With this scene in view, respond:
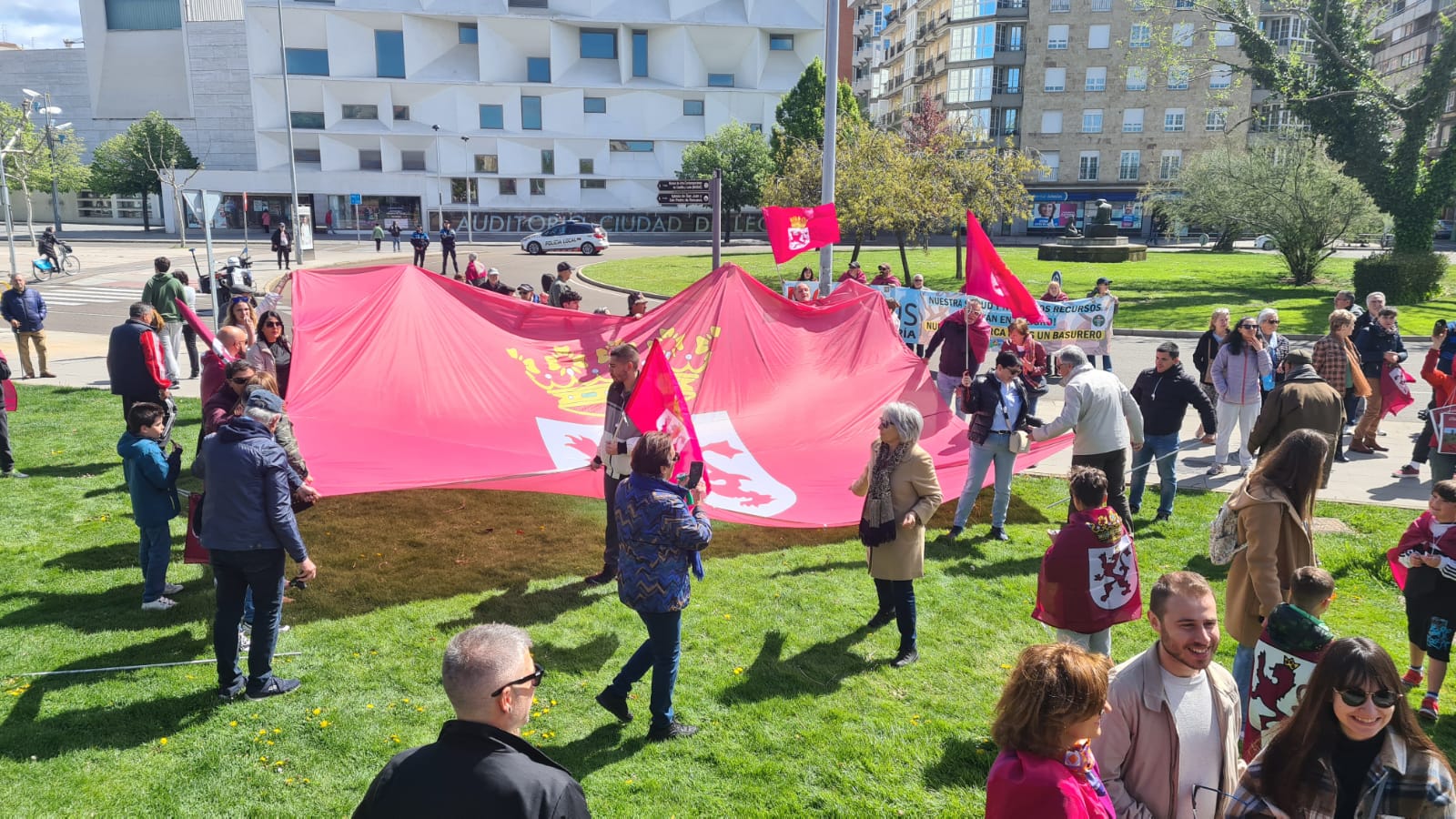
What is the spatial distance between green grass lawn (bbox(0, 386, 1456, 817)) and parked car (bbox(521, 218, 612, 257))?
3611 cm

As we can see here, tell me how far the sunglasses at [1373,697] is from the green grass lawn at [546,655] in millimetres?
2359

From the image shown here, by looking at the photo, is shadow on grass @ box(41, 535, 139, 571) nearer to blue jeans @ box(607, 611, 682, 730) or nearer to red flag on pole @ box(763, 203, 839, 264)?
blue jeans @ box(607, 611, 682, 730)

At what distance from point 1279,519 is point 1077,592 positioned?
107 cm

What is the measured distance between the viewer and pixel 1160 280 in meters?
34.2

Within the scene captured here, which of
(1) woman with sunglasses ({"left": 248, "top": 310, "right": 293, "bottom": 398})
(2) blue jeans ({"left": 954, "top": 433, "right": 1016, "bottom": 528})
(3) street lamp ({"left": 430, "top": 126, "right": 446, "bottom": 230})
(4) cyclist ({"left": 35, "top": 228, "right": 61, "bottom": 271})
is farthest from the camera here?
(3) street lamp ({"left": 430, "top": 126, "right": 446, "bottom": 230})

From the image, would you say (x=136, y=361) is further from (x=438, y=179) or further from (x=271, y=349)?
(x=438, y=179)

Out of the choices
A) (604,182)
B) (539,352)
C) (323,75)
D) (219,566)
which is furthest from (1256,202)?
(323,75)

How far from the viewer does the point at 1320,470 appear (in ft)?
15.5

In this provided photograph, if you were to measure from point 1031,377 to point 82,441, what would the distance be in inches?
472

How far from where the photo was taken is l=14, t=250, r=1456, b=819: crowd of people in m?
2.81

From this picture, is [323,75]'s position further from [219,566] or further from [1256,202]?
[219,566]

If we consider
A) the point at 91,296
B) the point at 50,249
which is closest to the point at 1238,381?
the point at 91,296

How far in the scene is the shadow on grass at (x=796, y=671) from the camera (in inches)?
237

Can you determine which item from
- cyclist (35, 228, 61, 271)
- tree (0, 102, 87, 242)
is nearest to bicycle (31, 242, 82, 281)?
cyclist (35, 228, 61, 271)
